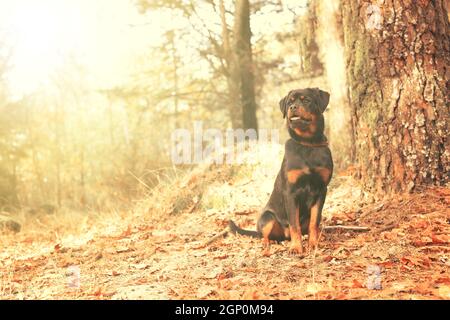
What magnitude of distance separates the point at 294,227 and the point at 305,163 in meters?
0.56

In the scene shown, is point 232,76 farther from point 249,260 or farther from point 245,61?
point 249,260

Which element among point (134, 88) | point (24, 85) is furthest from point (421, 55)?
point (24, 85)

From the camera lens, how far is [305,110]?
3.92 m

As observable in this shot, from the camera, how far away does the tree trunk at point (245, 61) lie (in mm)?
10357

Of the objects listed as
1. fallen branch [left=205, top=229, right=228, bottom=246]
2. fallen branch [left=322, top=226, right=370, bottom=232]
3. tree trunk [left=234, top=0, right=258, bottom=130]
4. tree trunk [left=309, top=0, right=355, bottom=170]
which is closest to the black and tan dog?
fallen branch [left=322, top=226, right=370, bottom=232]

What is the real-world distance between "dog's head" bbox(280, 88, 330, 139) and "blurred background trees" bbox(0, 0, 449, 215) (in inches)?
47.4

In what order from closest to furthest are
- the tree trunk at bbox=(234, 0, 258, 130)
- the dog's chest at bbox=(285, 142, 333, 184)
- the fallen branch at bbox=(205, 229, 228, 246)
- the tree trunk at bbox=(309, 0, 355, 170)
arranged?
the dog's chest at bbox=(285, 142, 333, 184)
the fallen branch at bbox=(205, 229, 228, 246)
the tree trunk at bbox=(309, 0, 355, 170)
the tree trunk at bbox=(234, 0, 258, 130)

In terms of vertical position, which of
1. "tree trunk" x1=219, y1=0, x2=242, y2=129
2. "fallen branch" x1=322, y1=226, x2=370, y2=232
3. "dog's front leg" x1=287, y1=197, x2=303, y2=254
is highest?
"tree trunk" x1=219, y1=0, x2=242, y2=129

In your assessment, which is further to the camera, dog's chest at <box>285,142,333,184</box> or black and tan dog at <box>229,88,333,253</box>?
dog's chest at <box>285,142,333,184</box>

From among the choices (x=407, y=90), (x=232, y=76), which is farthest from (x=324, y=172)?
(x=232, y=76)

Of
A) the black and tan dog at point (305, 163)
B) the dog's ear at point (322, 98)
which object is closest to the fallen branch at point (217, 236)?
the black and tan dog at point (305, 163)

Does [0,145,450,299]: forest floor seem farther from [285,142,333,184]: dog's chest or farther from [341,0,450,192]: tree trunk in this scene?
[285,142,333,184]: dog's chest

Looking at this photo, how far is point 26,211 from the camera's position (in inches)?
507

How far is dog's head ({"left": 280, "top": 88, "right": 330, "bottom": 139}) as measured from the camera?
3.91 m
